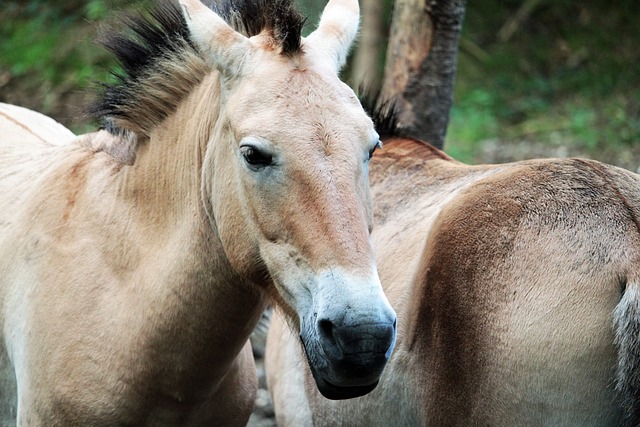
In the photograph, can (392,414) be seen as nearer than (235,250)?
No

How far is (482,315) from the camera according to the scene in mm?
2459

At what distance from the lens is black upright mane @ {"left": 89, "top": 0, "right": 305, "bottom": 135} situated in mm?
2818

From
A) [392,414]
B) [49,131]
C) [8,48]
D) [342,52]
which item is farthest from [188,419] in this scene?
[8,48]

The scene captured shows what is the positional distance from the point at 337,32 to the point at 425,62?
210 cm

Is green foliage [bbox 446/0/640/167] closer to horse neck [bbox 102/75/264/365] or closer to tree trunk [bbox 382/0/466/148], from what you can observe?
tree trunk [bbox 382/0/466/148]

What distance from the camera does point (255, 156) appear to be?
7.73 feet

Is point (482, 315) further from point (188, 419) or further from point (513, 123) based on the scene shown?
point (513, 123)

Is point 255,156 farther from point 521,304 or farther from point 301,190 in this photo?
point 521,304

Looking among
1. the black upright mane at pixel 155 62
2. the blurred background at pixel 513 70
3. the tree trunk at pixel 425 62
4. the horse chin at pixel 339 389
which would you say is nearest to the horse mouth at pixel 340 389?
the horse chin at pixel 339 389

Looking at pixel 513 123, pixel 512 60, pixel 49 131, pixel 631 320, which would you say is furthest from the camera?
pixel 512 60

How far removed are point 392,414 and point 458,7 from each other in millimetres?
2694

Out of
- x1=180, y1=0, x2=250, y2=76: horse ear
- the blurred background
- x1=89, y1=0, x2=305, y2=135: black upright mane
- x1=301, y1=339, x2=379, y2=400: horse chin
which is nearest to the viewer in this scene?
x1=301, y1=339, x2=379, y2=400: horse chin

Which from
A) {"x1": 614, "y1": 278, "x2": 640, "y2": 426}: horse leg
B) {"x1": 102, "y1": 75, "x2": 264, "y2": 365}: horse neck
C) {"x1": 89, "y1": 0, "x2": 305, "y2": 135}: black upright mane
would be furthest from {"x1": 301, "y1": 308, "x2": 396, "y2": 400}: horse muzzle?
{"x1": 89, "y1": 0, "x2": 305, "y2": 135}: black upright mane

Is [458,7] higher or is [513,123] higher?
[458,7]
